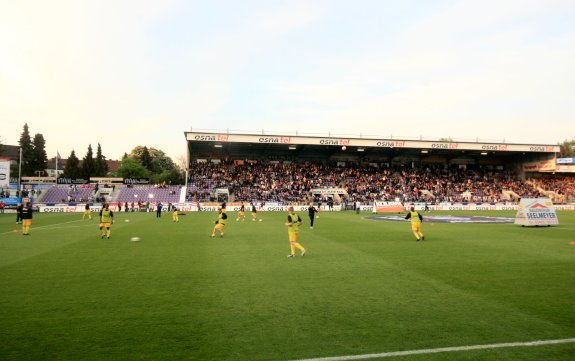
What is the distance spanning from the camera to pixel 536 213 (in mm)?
25203

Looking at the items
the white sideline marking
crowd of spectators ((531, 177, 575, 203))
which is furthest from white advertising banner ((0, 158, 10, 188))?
crowd of spectators ((531, 177, 575, 203))

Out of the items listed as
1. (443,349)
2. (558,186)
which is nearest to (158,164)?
(558,186)

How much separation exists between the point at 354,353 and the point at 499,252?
38.5ft

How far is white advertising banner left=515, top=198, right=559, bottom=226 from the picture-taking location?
82.3ft

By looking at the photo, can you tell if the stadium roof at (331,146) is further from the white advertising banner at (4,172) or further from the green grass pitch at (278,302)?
the green grass pitch at (278,302)

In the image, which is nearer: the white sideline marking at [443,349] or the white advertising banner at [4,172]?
the white sideline marking at [443,349]

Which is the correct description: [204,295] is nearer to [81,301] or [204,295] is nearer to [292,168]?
[81,301]

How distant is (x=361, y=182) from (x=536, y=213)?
114 feet

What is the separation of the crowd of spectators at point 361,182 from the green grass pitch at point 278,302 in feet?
130

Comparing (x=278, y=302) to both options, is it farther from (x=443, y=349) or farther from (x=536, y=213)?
(x=536, y=213)

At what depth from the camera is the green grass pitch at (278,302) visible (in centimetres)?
566

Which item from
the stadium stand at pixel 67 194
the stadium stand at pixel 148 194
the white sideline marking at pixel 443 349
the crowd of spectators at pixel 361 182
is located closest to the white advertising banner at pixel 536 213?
the white sideline marking at pixel 443 349

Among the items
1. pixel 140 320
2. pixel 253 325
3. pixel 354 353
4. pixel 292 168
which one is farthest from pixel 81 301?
pixel 292 168

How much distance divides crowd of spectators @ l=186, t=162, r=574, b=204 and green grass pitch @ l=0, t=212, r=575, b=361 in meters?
39.7
